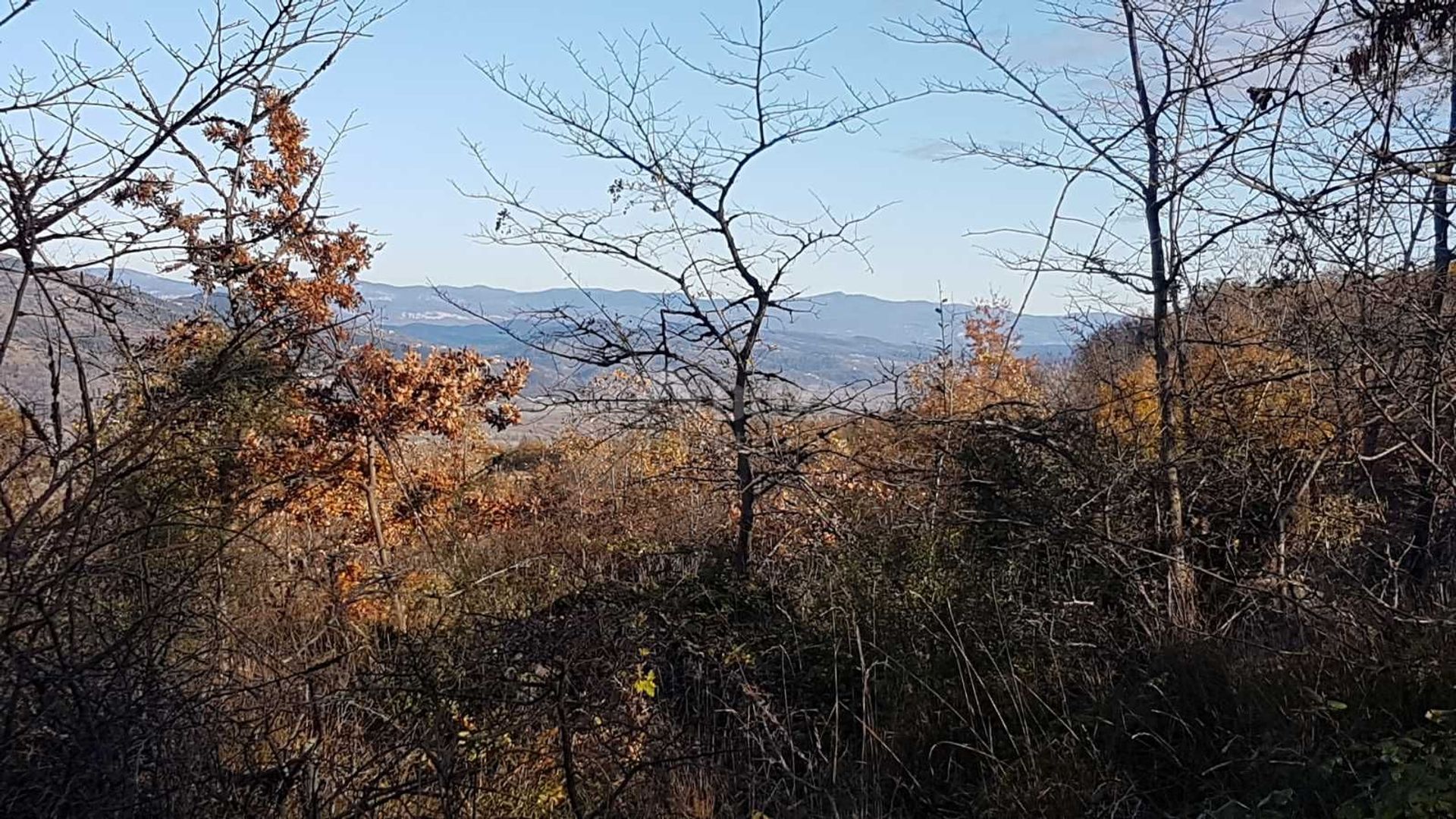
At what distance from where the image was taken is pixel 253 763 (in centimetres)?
348

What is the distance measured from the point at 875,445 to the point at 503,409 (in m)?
4.58

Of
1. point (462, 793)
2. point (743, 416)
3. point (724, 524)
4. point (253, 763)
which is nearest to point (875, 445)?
point (743, 416)

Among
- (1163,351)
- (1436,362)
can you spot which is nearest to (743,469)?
(1163,351)

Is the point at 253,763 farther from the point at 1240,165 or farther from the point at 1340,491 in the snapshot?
the point at 1340,491

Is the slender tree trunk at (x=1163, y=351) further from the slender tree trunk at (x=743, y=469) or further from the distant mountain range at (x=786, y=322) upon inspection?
the slender tree trunk at (x=743, y=469)

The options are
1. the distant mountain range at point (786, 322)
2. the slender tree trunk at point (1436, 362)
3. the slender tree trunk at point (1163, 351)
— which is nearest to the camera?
the slender tree trunk at point (1436, 362)

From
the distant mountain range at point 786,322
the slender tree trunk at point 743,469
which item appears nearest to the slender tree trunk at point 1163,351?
the distant mountain range at point 786,322

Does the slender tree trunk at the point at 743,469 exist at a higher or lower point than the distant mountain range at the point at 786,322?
lower

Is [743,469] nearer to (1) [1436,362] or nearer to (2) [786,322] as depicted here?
(2) [786,322]

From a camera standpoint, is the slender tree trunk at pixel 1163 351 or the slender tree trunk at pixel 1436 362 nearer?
the slender tree trunk at pixel 1436 362

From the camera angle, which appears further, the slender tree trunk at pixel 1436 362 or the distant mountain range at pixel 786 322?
the distant mountain range at pixel 786 322

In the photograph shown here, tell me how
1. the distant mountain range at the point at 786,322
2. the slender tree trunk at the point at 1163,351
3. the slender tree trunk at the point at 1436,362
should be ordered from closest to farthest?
the slender tree trunk at the point at 1436,362
the slender tree trunk at the point at 1163,351
the distant mountain range at the point at 786,322

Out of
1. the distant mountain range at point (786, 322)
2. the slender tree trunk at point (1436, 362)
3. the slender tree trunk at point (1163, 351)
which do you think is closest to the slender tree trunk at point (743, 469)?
the distant mountain range at point (786, 322)

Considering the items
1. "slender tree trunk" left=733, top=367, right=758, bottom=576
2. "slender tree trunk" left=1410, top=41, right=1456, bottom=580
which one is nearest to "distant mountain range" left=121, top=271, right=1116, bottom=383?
"slender tree trunk" left=733, top=367, right=758, bottom=576
